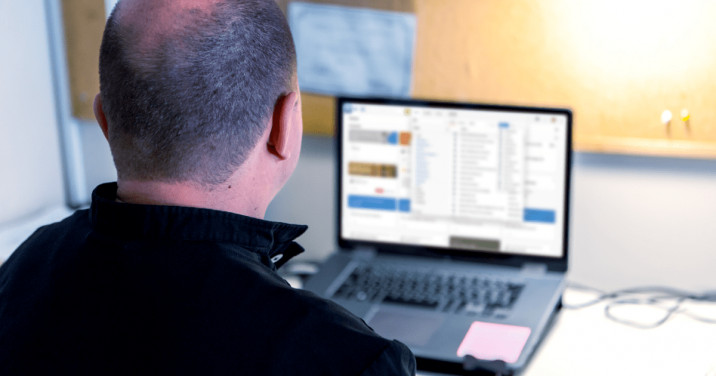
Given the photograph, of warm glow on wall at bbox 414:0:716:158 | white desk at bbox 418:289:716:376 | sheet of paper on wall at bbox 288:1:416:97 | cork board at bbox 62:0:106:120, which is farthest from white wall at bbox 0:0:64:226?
white desk at bbox 418:289:716:376

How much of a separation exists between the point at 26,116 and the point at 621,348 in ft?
3.79

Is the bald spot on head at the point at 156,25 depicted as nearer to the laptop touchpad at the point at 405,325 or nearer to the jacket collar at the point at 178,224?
the jacket collar at the point at 178,224

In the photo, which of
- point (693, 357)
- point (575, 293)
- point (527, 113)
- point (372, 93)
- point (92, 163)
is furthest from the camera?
point (92, 163)

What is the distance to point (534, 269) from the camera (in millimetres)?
1250

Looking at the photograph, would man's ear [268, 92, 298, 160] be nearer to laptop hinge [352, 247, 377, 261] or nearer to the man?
the man

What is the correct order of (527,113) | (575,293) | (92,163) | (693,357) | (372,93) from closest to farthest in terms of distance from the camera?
(693,357)
(527,113)
(575,293)
(372,93)
(92,163)

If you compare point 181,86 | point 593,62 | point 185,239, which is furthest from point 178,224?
point 593,62

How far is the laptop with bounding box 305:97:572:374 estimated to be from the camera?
1.18 meters

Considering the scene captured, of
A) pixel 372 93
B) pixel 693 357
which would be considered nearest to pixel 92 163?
pixel 372 93

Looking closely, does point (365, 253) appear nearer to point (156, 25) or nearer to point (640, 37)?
point (640, 37)

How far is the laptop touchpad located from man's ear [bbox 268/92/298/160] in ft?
1.30

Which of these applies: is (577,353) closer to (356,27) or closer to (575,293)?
(575,293)

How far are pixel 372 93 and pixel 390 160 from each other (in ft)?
0.64

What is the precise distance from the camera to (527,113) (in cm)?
120
